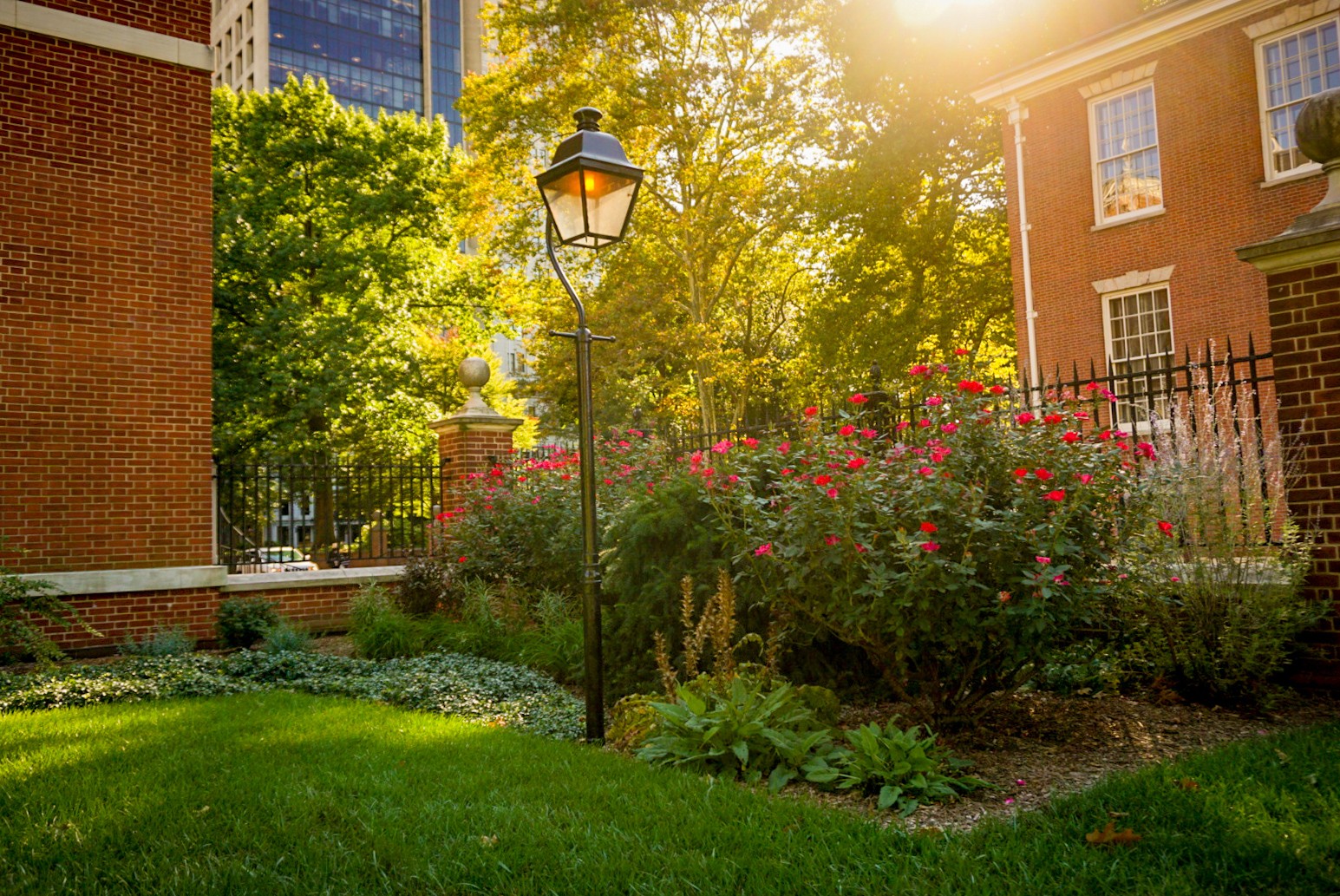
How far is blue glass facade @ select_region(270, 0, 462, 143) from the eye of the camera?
3098 inches

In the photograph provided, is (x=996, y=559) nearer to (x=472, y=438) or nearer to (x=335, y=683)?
(x=335, y=683)

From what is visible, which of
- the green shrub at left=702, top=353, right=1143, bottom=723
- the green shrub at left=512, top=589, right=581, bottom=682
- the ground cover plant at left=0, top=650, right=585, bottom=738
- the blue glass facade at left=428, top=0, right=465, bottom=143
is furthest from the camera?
the blue glass facade at left=428, top=0, right=465, bottom=143

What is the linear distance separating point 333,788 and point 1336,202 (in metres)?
6.21

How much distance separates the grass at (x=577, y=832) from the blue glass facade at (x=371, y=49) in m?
80.3

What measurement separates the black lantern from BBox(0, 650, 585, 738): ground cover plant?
2.98 metres

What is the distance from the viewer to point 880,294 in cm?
2411

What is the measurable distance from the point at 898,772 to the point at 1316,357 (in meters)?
3.66

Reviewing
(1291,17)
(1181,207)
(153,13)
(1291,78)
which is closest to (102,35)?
(153,13)

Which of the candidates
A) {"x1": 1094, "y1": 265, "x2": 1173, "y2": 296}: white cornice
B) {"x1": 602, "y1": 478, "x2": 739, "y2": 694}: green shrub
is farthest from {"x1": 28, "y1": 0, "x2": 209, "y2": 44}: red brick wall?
{"x1": 1094, "y1": 265, "x2": 1173, "y2": 296}: white cornice

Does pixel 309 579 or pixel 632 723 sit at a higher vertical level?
pixel 309 579

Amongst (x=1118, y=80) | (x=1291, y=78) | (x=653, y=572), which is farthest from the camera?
(x=1118, y=80)

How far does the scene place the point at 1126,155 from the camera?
16172 mm

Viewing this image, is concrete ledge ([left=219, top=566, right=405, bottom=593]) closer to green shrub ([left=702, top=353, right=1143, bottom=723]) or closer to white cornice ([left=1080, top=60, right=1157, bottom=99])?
green shrub ([left=702, top=353, right=1143, bottom=723])

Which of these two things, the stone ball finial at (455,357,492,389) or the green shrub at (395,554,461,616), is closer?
the green shrub at (395,554,461,616)
